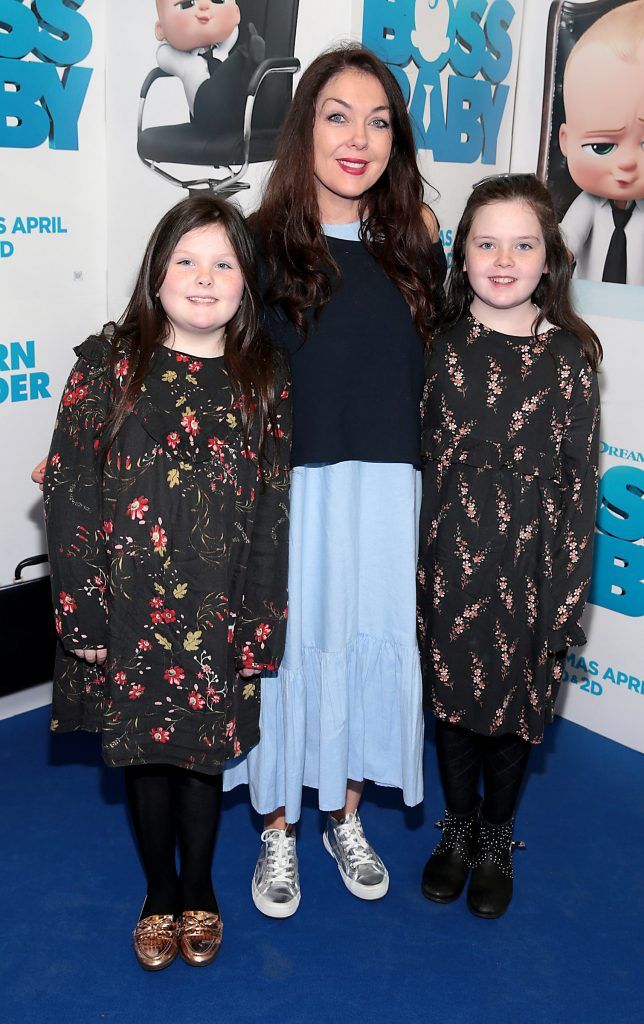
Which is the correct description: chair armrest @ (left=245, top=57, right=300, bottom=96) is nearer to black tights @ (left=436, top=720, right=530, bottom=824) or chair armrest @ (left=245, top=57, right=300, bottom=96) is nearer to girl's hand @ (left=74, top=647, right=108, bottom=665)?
girl's hand @ (left=74, top=647, right=108, bottom=665)

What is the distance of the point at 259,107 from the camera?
8.13ft

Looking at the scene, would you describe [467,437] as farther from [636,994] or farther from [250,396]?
[636,994]

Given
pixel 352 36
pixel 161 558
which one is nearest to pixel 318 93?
pixel 352 36

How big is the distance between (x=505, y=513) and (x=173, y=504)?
0.66 metres

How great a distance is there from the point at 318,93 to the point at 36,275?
112cm

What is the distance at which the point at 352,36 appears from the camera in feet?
8.14

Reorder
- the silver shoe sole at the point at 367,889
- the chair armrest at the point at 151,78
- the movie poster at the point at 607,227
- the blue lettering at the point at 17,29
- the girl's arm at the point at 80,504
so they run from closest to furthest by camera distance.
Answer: the girl's arm at the point at 80,504 → the silver shoe sole at the point at 367,889 → the blue lettering at the point at 17,29 → the chair armrest at the point at 151,78 → the movie poster at the point at 607,227

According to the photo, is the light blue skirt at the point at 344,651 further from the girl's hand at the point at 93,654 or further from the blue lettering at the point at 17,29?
the blue lettering at the point at 17,29

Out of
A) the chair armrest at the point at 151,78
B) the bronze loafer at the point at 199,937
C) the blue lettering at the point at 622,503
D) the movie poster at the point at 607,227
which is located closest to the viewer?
the bronze loafer at the point at 199,937

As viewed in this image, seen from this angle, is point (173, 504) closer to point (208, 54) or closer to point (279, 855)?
point (279, 855)

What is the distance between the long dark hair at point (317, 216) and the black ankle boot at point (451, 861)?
1.08 metres

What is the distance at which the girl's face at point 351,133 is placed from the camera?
1.99 metres

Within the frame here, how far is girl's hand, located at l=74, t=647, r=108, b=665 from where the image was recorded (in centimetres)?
191

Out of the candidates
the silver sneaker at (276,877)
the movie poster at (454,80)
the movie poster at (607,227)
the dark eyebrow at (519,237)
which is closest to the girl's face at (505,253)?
the dark eyebrow at (519,237)
